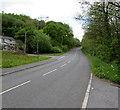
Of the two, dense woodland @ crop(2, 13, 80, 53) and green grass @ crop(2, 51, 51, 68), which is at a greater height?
dense woodland @ crop(2, 13, 80, 53)

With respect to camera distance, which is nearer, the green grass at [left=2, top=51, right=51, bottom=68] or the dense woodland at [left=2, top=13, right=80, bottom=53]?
the green grass at [left=2, top=51, right=51, bottom=68]

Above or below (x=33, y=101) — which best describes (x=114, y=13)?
above

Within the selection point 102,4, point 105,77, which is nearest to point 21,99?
point 105,77

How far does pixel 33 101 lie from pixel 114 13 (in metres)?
11.2

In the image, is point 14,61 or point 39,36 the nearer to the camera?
point 14,61

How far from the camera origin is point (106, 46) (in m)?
16.1

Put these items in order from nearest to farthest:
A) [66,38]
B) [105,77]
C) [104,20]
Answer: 1. [105,77]
2. [104,20]
3. [66,38]

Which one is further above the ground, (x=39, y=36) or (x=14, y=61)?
(x=39, y=36)

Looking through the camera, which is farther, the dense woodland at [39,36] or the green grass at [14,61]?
the dense woodland at [39,36]

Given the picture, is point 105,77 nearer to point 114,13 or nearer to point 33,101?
point 114,13

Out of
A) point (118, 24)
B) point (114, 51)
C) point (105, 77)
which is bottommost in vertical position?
point (105, 77)

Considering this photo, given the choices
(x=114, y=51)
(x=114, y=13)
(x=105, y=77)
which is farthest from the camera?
(x=114, y=51)

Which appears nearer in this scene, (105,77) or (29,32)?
(105,77)

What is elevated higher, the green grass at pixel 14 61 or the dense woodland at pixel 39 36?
the dense woodland at pixel 39 36
